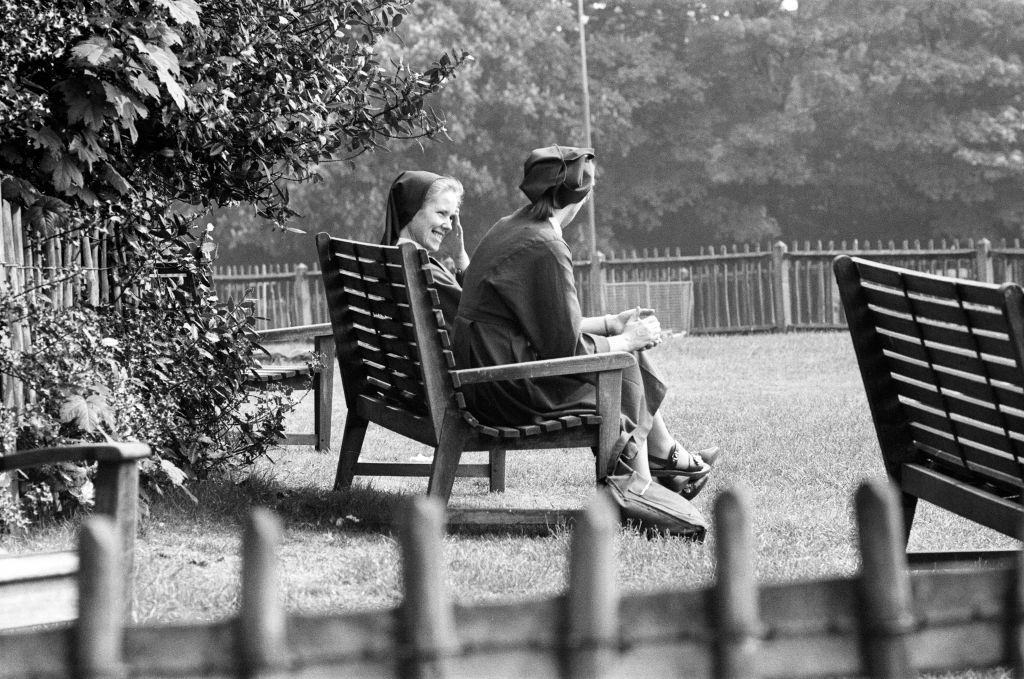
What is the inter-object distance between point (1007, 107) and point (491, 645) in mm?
39046

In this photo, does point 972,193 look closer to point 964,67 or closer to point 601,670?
point 964,67

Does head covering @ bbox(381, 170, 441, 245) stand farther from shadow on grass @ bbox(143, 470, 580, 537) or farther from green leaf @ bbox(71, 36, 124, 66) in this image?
green leaf @ bbox(71, 36, 124, 66)

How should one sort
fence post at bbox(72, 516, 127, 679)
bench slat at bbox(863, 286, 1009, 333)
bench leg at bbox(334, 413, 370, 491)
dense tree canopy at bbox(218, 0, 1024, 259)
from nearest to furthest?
fence post at bbox(72, 516, 127, 679) → bench slat at bbox(863, 286, 1009, 333) → bench leg at bbox(334, 413, 370, 491) → dense tree canopy at bbox(218, 0, 1024, 259)

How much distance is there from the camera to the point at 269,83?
6023 mm

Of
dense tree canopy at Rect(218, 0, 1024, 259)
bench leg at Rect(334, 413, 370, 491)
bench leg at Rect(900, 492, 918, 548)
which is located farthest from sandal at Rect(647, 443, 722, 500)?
dense tree canopy at Rect(218, 0, 1024, 259)

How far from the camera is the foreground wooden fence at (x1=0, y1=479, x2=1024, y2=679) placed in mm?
1232

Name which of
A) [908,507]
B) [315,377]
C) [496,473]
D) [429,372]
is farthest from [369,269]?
[908,507]

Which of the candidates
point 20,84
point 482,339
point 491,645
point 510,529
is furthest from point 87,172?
point 491,645

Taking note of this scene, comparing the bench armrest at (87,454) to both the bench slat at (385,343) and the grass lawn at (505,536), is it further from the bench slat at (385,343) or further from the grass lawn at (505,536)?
the bench slat at (385,343)

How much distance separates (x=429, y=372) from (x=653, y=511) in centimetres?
99

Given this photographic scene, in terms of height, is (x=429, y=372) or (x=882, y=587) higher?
(x=429, y=372)

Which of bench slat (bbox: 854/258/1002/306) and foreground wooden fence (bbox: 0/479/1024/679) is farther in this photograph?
bench slat (bbox: 854/258/1002/306)

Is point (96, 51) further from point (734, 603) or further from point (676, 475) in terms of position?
point (734, 603)

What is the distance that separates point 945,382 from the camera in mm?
3531
